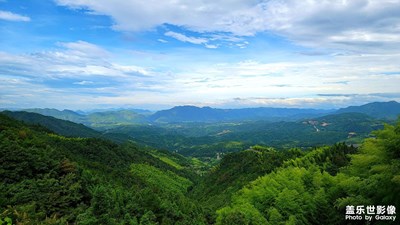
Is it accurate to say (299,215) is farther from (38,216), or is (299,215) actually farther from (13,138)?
(13,138)

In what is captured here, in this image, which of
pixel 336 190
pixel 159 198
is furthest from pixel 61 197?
pixel 336 190

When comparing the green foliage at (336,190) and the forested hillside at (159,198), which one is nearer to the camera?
the green foliage at (336,190)

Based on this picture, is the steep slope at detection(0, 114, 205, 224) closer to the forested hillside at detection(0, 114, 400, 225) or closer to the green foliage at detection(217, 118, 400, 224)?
the forested hillside at detection(0, 114, 400, 225)

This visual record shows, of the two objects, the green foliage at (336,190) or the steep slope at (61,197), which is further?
the steep slope at (61,197)

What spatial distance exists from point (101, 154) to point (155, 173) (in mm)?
23230

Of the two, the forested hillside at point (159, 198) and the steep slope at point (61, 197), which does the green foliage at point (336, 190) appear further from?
the steep slope at point (61, 197)

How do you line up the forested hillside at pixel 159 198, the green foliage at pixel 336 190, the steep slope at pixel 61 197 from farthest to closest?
1. the steep slope at pixel 61 197
2. the forested hillside at pixel 159 198
3. the green foliage at pixel 336 190

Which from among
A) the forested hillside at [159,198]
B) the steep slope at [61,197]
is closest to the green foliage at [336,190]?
the forested hillside at [159,198]

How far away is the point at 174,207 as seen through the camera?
3459 centimetres


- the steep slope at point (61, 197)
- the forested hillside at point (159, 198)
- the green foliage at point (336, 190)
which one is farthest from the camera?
the steep slope at point (61, 197)

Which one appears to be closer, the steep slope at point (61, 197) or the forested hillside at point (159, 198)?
the forested hillside at point (159, 198)

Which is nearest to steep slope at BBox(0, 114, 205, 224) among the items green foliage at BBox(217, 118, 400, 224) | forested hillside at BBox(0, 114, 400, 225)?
forested hillside at BBox(0, 114, 400, 225)

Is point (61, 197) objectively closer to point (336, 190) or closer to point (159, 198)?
Answer: point (159, 198)

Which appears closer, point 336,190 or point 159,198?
point 336,190
